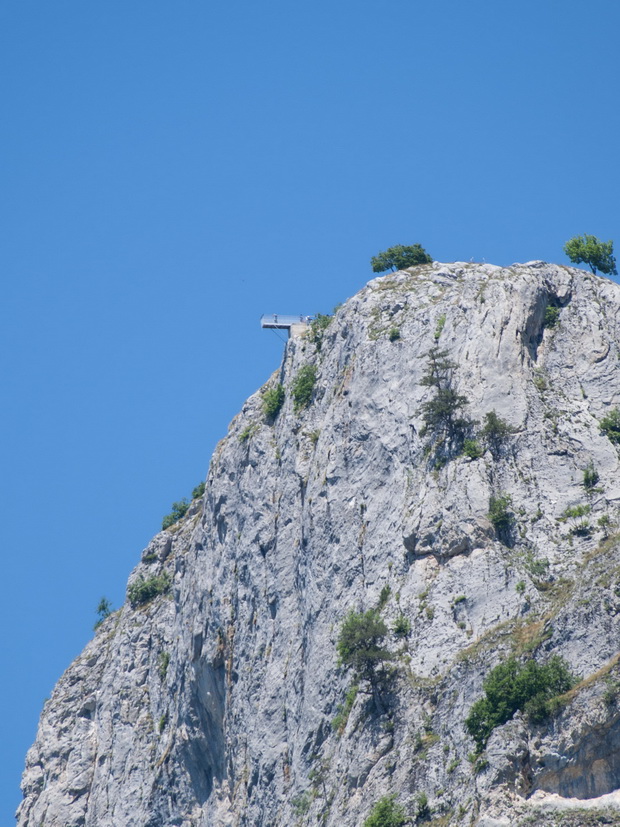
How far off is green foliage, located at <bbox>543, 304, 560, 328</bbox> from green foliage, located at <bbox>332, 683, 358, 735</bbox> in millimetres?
23875

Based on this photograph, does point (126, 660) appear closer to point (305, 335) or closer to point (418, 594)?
point (305, 335)

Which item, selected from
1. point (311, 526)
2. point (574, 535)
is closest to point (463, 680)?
point (574, 535)

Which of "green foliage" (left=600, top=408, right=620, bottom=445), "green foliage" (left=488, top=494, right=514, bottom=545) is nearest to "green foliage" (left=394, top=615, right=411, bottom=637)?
"green foliage" (left=488, top=494, right=514, bottom=545)

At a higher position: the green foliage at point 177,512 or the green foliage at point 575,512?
the green foliage at point 177,512

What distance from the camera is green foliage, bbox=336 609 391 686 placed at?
229 feet

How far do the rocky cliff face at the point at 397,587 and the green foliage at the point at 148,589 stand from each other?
260 centimetres

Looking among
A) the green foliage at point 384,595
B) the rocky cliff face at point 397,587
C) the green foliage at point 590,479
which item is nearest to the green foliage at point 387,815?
the rocky cliff face at point 397,587

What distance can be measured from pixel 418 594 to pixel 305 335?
25851mm

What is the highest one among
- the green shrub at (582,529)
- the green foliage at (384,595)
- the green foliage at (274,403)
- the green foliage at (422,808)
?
the green foliage at (274,403)

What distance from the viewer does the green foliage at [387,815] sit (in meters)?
63.0

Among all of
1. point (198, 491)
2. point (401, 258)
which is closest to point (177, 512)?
point (198, 491)

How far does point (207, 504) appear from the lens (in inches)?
3765

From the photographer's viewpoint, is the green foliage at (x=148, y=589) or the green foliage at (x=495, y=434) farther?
the green foliage at (x=148, y=589)

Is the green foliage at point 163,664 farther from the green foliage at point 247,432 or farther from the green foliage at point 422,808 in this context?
the green foliage at point 422,808
